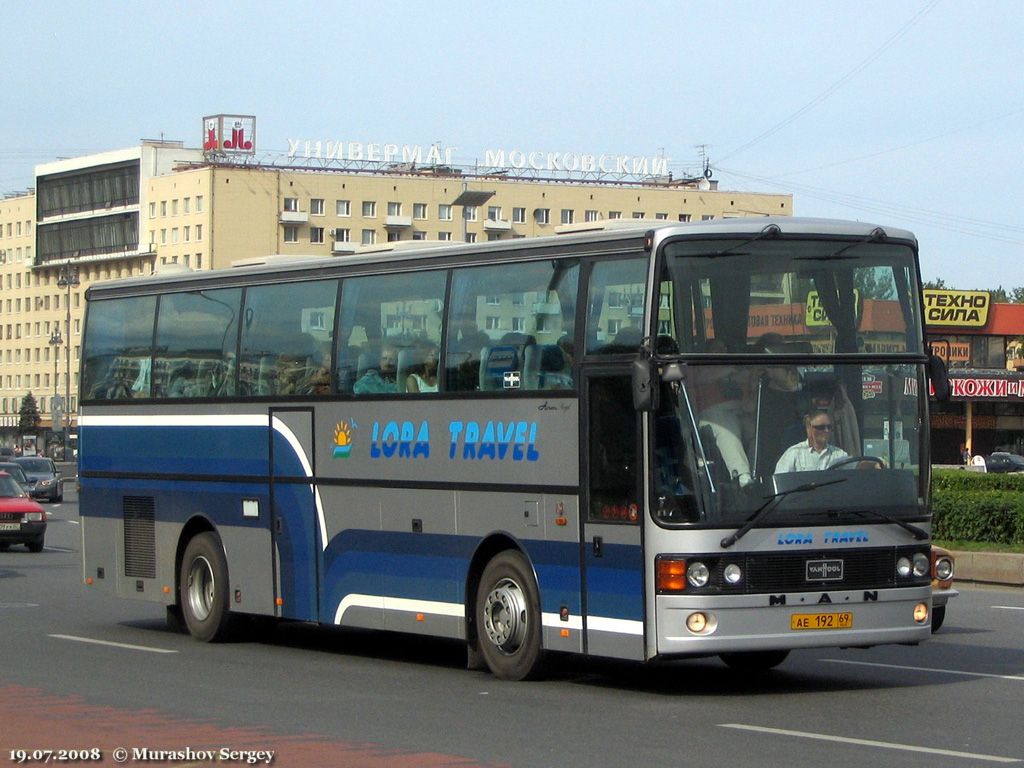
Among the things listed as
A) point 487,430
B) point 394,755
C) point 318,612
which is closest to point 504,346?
point 487,430

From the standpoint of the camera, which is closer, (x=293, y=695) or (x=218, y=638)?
(x=293, y=695)

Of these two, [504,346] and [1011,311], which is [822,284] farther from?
[1011,311]

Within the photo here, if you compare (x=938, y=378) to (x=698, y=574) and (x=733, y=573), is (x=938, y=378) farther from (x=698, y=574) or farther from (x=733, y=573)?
(x=698, y=574)

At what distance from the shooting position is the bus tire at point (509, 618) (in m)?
13.7

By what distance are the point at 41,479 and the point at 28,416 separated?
78128mm

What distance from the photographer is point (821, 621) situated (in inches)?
499

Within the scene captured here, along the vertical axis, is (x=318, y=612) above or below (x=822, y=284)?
below

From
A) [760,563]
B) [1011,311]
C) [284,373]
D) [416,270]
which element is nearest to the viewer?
[760,563]

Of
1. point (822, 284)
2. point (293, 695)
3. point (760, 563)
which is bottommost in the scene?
point (293, 695)

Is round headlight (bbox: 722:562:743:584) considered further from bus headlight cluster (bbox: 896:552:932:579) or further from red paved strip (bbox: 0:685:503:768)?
red paved strip (bbox: 0:685:503:768)

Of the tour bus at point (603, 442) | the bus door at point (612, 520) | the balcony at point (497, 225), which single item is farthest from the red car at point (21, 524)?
the balcony at point (497, 225)

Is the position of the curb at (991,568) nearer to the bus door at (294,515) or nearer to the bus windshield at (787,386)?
the bus door at (294,515)

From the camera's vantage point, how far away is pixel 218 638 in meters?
17.7

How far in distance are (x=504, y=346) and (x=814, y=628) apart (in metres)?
3.31
